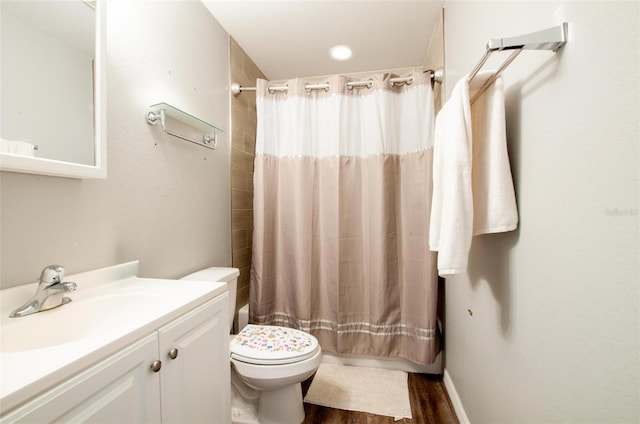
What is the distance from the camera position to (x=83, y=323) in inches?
30.3

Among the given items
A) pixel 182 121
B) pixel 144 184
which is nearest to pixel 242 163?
pixel 182 121

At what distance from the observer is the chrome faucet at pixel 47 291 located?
72cm

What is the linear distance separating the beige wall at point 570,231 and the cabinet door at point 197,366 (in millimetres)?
981

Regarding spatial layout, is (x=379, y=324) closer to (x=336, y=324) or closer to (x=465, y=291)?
(x=336, y=324)

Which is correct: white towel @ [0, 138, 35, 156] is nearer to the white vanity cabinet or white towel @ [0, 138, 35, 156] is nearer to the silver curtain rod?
the white vanity cabinet

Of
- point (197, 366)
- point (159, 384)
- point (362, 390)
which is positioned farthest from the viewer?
point (362, 390)

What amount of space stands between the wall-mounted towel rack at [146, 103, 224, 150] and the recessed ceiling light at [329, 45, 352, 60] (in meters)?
1.12

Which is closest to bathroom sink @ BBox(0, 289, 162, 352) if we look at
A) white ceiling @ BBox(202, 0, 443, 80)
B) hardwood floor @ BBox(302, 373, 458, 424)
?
hardwood floor @ BBox(302, 373, 458, 424)

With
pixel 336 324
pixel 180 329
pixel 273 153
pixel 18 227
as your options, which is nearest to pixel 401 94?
pixel 273 153

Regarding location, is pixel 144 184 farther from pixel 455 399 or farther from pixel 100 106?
pixel 455 399

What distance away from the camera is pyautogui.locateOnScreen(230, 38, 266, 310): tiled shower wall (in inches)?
72.7

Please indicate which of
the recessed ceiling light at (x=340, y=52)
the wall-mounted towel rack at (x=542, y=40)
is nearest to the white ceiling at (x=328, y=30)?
the recessed ceiling light at (x=340, y=52)

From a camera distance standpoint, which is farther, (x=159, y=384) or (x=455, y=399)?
(x=455, y=399)

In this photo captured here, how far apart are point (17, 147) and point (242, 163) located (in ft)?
4.20
